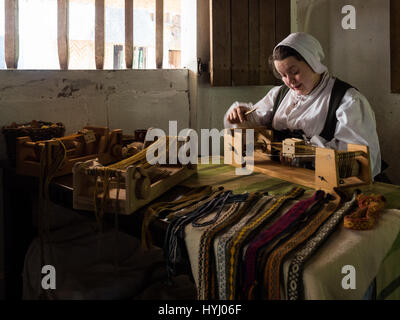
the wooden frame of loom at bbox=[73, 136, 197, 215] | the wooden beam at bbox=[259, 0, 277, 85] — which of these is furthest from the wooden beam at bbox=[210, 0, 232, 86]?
the wooden frame of loom at bbox=[73, 136, 197, 215]

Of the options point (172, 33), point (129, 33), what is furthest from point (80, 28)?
point (172, 33)

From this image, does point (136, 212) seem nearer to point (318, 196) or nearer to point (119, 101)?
point (318, 196)

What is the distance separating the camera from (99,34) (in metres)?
3.12

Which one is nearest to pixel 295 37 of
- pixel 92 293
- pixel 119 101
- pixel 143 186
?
pixel 119 101

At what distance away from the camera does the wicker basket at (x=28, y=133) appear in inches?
97.0

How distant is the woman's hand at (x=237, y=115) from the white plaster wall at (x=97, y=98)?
27.7 inches

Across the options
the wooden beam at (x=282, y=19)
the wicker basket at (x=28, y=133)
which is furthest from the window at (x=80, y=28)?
the wooden beam at (x=282, y=19)

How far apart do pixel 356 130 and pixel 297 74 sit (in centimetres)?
52

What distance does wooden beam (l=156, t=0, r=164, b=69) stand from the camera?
3.41 meters

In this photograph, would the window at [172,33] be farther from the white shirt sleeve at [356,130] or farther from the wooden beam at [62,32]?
the white shirt sleeve at [356,130]

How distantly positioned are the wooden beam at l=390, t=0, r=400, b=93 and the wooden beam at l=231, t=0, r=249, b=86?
3.58 ft

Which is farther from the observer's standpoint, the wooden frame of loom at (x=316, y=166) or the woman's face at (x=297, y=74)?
the woman's face at (x=297, y=74)

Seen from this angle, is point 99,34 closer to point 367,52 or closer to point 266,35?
point 266,35

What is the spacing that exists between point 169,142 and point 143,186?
0.61 meters
